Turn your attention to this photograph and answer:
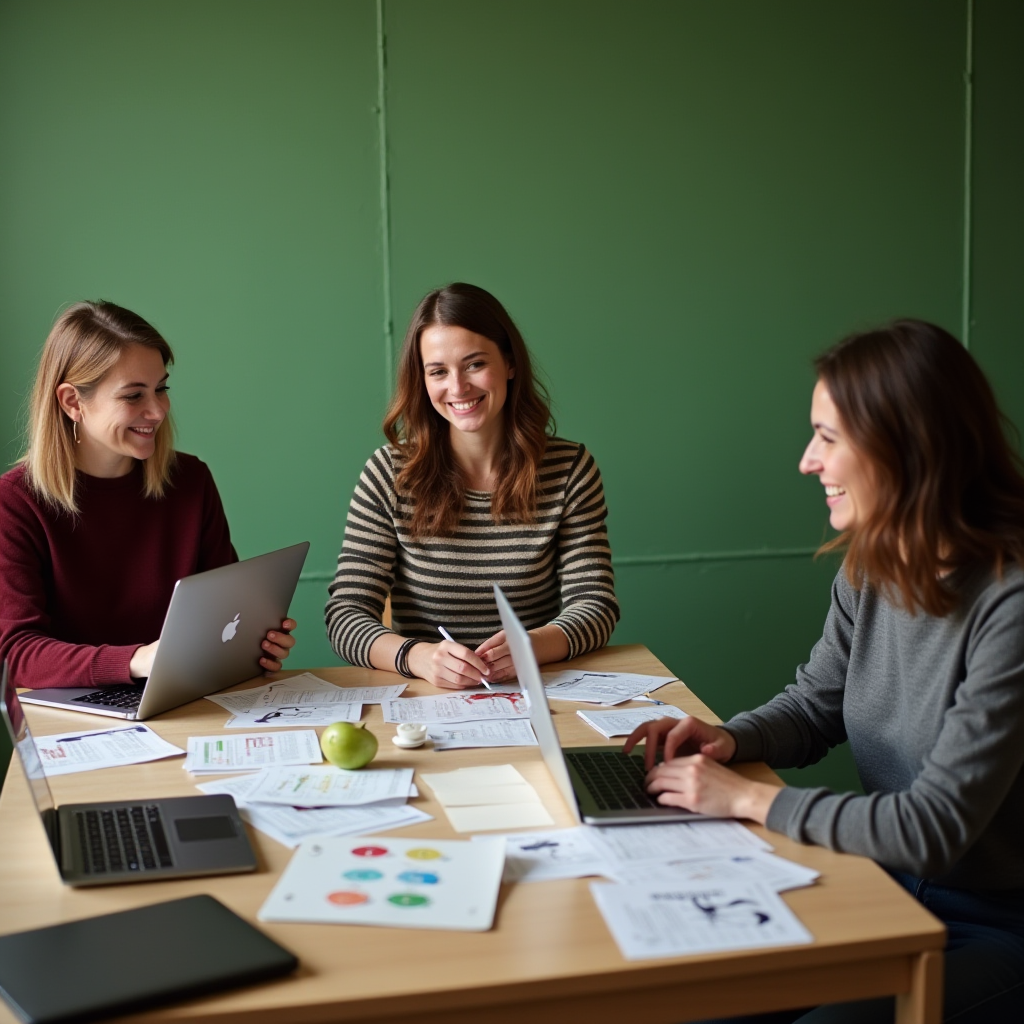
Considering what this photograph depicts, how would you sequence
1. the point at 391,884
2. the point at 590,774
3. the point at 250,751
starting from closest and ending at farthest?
the point at 391,884 < the point at 590,774 < the point at 250,751

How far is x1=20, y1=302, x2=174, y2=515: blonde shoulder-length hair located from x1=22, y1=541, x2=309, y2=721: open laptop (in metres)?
0.42

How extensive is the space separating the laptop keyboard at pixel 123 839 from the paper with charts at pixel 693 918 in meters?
0.49

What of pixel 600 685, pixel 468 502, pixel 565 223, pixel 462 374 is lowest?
pixel 600 685

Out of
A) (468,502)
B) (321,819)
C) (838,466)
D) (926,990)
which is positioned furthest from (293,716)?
(926,990)

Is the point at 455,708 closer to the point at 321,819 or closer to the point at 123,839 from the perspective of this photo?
the point at 321,819

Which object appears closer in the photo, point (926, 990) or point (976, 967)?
point (926, 990)

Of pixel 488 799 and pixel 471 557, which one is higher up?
pixel 471 557

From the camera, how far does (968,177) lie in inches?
128

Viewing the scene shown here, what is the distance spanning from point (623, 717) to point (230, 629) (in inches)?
26.9

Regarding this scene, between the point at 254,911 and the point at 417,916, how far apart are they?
0.55 feet

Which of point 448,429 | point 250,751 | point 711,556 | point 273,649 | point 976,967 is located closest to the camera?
point 976,967

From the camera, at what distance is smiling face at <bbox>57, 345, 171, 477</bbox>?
2.13 m

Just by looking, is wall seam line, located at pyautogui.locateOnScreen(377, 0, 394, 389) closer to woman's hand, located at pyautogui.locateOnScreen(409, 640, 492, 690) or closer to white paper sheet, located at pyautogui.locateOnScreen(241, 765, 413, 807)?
woman's hand, located at pyautogui.locateOnScreen(409, 640, 492, 690)

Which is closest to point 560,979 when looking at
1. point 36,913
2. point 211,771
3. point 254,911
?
point 254,911
